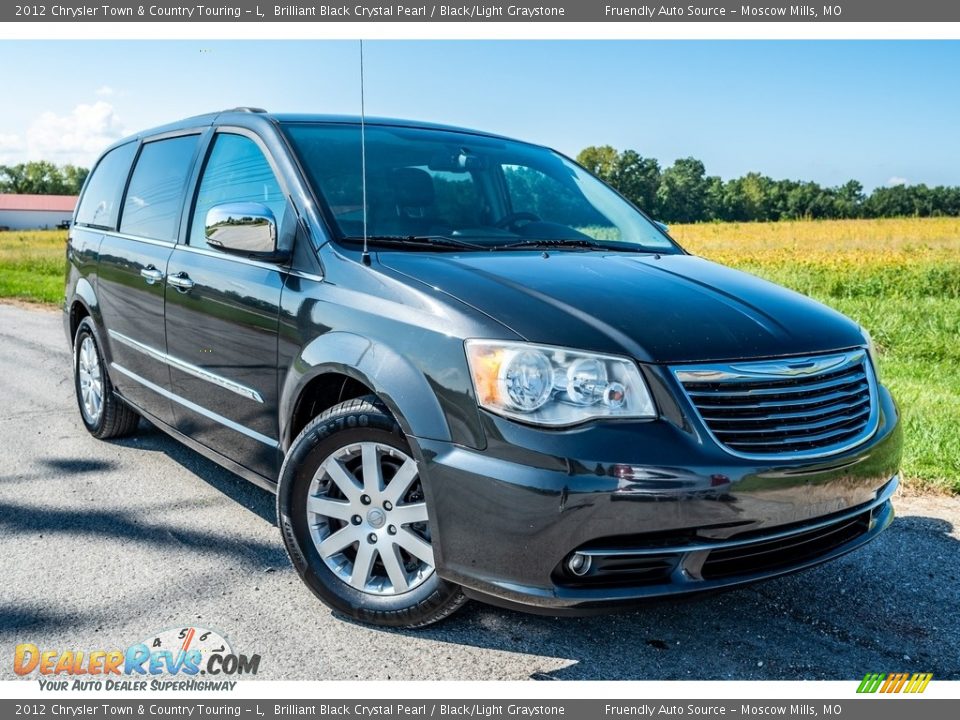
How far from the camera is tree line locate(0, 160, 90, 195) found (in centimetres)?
12256

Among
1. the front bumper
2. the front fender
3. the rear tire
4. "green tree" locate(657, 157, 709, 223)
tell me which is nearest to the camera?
the front bumper

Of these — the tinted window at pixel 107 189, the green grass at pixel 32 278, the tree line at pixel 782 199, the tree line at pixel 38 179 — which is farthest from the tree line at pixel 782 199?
the tree line at pixel 38 179

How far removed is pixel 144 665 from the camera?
9.02 ft

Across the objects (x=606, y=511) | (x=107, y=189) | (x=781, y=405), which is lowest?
(x=606, y=511)

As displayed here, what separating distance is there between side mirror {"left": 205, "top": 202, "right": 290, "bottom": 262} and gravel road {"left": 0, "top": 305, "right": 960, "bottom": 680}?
1.24 meters

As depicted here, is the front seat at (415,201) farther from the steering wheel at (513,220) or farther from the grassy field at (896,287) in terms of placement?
the grassy field at (896,287)

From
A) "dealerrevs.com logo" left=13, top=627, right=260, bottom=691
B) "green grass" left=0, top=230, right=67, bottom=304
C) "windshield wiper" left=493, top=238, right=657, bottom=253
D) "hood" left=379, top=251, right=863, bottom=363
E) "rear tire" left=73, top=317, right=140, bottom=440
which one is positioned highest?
"windshield wiper" left=493, top=238, right=657, bottom=253

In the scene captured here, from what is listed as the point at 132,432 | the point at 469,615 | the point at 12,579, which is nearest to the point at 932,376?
the point at 469,615

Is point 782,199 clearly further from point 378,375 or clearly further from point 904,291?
point 378,375

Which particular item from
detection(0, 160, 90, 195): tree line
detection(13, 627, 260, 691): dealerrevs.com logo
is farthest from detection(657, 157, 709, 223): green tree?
detection(0, 160, 90, 195): tree line

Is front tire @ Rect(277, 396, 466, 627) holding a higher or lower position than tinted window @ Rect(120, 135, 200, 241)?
lower

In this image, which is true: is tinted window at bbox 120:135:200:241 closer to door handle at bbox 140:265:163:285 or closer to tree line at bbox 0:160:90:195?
door handle at bbox 140:265:163:285

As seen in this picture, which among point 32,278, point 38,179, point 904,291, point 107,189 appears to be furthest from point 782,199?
point 38,179

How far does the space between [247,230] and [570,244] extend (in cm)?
131
